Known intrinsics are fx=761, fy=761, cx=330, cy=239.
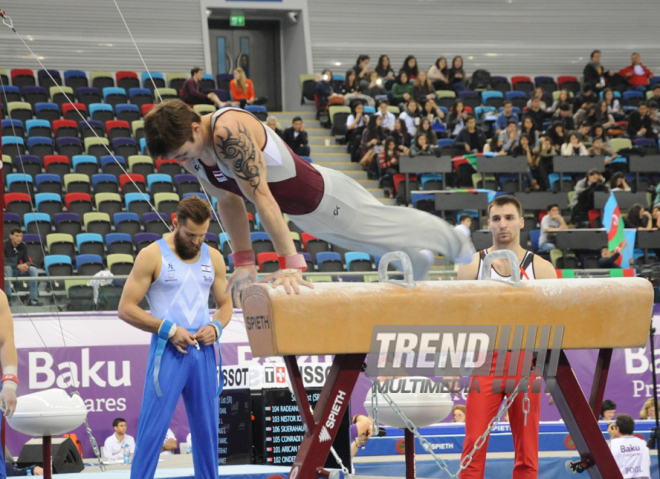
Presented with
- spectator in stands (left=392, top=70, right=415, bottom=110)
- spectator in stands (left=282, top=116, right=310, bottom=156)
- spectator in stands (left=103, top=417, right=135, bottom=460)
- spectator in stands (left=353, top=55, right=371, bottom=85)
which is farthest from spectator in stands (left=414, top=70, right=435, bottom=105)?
spectator in stands (left=103, top=417, right=135, bottom=460)

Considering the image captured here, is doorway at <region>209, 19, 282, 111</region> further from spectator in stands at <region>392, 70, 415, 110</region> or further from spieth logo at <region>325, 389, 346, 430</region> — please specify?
spieth logo at <region>325, 389, 346, 430</region>

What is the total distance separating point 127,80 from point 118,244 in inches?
239

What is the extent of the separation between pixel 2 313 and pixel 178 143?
3.66 feet

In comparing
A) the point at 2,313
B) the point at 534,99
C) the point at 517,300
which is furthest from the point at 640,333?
the point at 534,99

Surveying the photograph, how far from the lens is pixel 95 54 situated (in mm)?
16531

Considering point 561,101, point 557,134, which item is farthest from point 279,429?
point 561,101

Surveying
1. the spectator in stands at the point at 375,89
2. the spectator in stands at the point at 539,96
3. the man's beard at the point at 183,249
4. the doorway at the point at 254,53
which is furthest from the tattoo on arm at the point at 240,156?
the doorway at the point at 254,53

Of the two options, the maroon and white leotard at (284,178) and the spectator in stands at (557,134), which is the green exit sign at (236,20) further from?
the maroon and white leotard at (284,178)

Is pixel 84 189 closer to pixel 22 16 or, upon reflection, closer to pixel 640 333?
pixel 22 16

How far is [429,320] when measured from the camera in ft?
10.4

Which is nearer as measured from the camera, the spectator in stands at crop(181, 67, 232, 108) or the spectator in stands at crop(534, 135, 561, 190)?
the spectator in stands at crop(534, 135, 561, 190)

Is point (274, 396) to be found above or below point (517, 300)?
below

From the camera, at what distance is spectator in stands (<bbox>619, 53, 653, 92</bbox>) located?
17625mm

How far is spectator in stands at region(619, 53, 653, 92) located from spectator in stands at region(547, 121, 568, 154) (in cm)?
506
